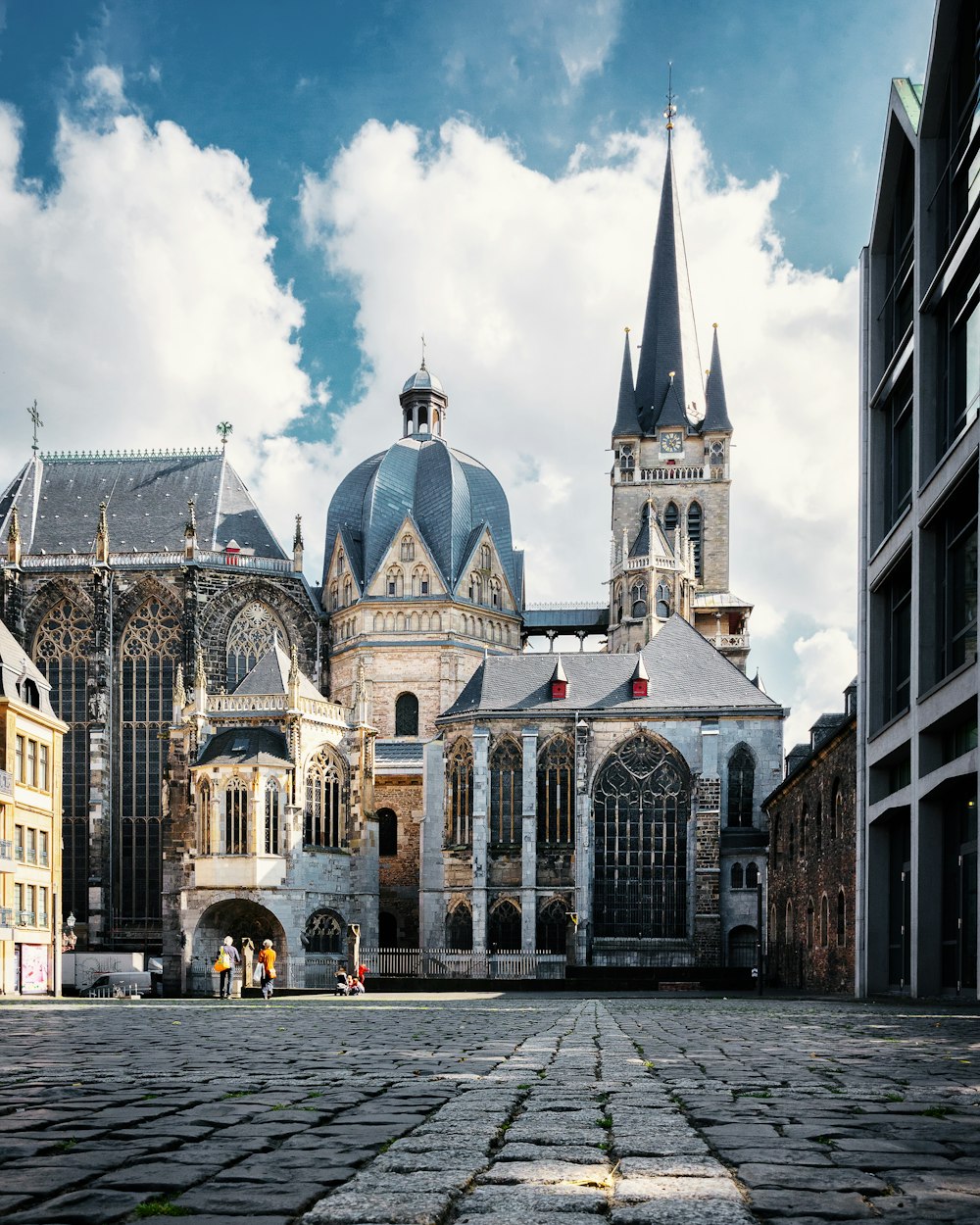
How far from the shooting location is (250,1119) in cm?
631

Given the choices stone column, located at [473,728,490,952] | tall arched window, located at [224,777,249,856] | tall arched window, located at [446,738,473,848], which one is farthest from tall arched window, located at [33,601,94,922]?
stone column, located at [473,728,490,952]

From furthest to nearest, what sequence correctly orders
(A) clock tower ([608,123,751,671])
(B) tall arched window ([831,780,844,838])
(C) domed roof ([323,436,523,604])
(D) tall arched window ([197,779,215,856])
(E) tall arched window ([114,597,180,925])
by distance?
1. (A) clock tower ([608,123,751,671])
2. (C) domed roof ([323,436,523,604])
3. (E) tall arched window ([114,597,180,925])
4. (D) tall arched window ([197,779,215,856])
5. (B) tall arched window ([831,780,844,838])

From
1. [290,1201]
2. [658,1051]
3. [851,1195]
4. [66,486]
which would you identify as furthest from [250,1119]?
[66,486]

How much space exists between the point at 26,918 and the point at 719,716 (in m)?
24.0

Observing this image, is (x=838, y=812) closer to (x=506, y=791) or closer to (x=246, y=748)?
(x=506, y=791)

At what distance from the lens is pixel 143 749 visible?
209 ft

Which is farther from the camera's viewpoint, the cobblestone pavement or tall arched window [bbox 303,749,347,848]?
tall arched window [bbox 303,749,347,848]

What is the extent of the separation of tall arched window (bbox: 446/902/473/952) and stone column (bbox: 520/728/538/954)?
193cm

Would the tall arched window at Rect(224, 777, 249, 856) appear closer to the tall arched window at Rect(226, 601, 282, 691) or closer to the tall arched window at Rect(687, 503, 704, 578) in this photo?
the tall arched window at Rect(226, 601, 282, 691)

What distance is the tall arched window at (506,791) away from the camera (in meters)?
53.0

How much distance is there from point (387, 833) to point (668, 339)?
3735 centimetres

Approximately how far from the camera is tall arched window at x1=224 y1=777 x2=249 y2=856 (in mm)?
50938

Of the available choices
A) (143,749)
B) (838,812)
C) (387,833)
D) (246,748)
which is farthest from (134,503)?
(838,812)

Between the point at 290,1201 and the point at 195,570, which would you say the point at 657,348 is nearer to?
the point at 195,570
